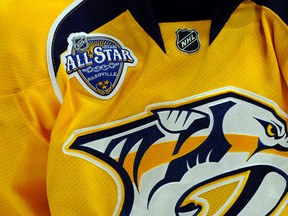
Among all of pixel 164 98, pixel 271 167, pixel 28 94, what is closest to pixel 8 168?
pixel 28 94

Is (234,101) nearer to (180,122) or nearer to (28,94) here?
(180,122)

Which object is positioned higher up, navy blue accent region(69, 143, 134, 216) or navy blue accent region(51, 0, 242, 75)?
navy blue accent region(51, 0, 242, 75)

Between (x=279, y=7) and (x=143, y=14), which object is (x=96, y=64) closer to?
(x=143, y=14)

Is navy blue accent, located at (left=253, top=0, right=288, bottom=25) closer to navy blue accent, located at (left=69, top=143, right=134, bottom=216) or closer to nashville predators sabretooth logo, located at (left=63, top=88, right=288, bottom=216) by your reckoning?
nashville predators sabretooth logo, located at (left=63, top=88, right=288, bottom=216)

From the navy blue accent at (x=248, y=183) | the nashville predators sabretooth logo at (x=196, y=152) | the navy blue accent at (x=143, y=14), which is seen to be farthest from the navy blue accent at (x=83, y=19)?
the navy blue accent at (x=248, y=183)

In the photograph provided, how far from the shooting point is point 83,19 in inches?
23.8

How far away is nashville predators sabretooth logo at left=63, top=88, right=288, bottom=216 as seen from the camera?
1.95 feet

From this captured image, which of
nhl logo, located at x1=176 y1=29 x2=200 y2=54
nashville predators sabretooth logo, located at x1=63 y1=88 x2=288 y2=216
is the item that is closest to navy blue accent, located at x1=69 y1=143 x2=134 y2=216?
nashville predators sabretooth logo, located at x1=63 y1=88 x2=288 y2=216

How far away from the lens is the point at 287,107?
60cm

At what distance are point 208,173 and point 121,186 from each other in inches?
3.9

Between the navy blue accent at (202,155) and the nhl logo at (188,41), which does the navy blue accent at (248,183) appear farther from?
the nhl logo at (188,41)

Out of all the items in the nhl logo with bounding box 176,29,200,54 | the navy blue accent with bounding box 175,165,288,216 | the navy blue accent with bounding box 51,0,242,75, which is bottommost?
the navy blue accent with bounding box 175,165,288,216

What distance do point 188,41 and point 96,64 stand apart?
0.35 ft

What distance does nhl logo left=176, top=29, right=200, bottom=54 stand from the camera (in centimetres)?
60
